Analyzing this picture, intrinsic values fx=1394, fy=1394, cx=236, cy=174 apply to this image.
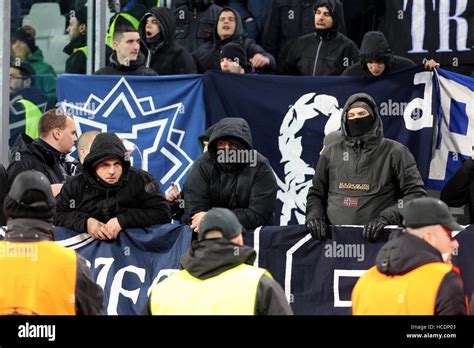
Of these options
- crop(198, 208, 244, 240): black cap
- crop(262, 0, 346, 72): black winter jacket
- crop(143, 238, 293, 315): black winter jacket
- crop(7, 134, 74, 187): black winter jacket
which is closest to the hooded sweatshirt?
crop(143, 238, 293, 315): black winter jacket

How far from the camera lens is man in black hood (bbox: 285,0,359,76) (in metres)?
14.8

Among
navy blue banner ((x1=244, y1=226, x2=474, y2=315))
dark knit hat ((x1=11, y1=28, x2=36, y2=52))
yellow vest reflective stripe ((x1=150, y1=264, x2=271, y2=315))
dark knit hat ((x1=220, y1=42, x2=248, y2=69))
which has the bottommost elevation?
navy blue banner ((x1=244, y1=226, x2=474, y2=315))

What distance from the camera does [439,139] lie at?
13812 mm

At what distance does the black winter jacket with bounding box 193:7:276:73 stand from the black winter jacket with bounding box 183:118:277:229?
3.40m

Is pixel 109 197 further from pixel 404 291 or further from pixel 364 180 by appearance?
→ pixel 404 291

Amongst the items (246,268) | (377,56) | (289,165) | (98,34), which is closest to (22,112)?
(98,34)

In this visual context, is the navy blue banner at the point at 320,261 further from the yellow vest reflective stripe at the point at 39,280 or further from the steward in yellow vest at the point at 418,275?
the yellow vest reflective stripe at the point at 39,280

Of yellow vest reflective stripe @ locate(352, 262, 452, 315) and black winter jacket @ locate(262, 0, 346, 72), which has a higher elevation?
black winter jacket @ locate(262, 0, 346, 72)

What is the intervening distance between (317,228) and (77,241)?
2.02 meters

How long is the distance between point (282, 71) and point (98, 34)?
2.08 metres

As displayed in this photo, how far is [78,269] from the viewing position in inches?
341

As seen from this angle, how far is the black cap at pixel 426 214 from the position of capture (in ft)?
27.4

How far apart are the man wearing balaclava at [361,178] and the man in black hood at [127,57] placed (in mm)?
3441

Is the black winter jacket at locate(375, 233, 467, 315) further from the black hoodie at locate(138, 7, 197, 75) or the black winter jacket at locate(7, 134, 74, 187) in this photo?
the black hoodie at locate(138, 7, 197, 75)
